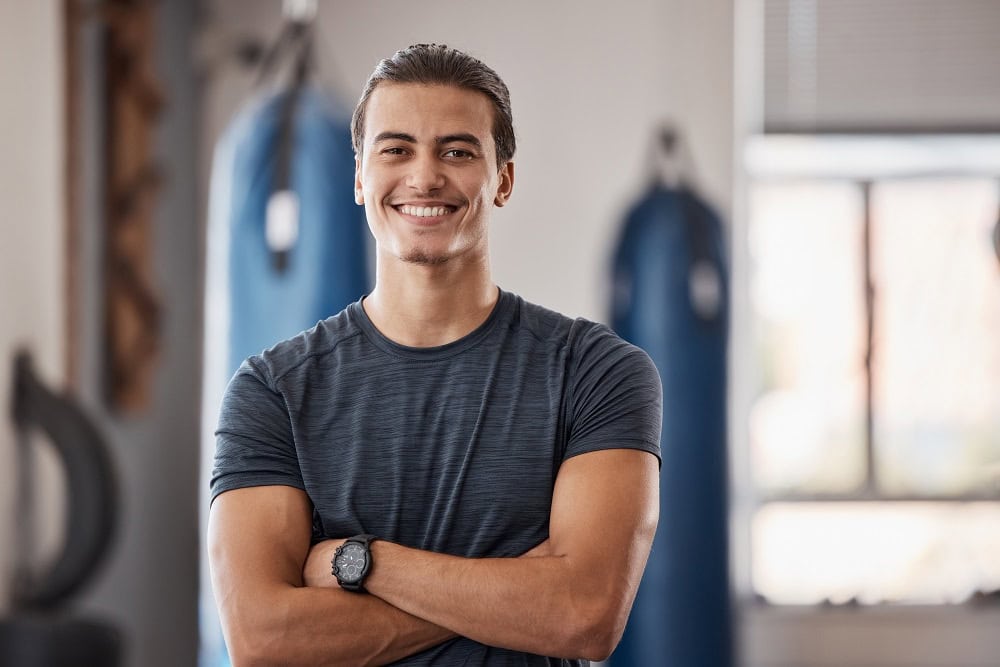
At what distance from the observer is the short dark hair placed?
1.27 m

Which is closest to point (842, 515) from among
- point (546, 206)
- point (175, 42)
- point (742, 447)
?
point (742, 447)

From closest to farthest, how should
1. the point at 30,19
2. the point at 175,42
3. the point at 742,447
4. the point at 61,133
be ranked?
the point at 30,19, the point at 61,133, the point at 175,42, the point at 742,447

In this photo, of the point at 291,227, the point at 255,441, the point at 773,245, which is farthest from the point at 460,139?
the point at 773,245

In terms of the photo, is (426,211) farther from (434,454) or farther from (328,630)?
(328,630)

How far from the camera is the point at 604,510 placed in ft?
3.92

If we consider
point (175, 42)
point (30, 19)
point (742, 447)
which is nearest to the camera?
point (30, 19)

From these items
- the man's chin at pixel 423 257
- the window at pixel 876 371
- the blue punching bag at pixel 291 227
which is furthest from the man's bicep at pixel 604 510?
the window at pixel 876 371

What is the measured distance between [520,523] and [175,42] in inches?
112

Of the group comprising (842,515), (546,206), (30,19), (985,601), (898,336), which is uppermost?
(30,19)

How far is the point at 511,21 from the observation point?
372cm

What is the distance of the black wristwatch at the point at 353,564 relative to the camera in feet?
3.84

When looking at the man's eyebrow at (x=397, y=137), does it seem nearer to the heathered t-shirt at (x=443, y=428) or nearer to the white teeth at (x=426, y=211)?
the white teeth at (x=426, y=211)

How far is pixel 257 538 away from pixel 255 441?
0.37 feet

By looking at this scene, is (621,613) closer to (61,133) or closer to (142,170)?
(61,133)
